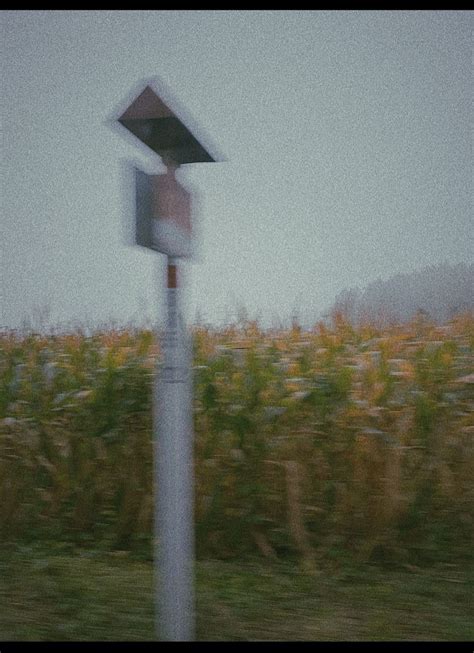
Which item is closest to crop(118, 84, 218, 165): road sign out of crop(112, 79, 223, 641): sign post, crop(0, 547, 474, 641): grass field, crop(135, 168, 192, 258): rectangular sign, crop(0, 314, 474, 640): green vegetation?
crop(112, 79, 223, 641): sign post

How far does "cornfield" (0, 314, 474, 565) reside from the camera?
5.27m

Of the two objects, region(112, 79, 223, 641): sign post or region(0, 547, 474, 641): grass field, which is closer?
region(112, 79, 223, 641): sign post

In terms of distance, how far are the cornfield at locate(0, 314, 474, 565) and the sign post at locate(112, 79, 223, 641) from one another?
1.47 m

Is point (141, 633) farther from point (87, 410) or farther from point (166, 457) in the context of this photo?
point (87, 410)

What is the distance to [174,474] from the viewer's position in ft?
12.5

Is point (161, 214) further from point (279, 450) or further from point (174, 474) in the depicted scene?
point (279, 450)

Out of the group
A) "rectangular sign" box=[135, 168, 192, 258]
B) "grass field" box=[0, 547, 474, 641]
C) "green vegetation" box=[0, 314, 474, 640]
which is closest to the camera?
"rectangular sign" box=[135, 168, 192, 258]

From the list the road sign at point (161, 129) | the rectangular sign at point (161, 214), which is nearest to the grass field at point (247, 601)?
the rectangular sign at point (161, 214)

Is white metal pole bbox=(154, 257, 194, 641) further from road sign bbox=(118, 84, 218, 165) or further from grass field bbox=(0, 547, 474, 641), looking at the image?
road sign bbox=(118, 84, 218, 165)

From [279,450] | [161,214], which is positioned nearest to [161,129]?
[161,214]

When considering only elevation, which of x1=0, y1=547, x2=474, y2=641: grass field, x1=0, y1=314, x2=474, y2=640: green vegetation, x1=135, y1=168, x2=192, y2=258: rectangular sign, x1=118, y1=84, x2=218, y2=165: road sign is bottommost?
x1=0, y1=547, x2=474, y2=641: grass field

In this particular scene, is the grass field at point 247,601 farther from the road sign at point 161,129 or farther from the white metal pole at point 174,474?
the road sign at point 161,129

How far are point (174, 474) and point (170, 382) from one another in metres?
0.45

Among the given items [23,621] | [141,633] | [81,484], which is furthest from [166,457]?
[81,484]
